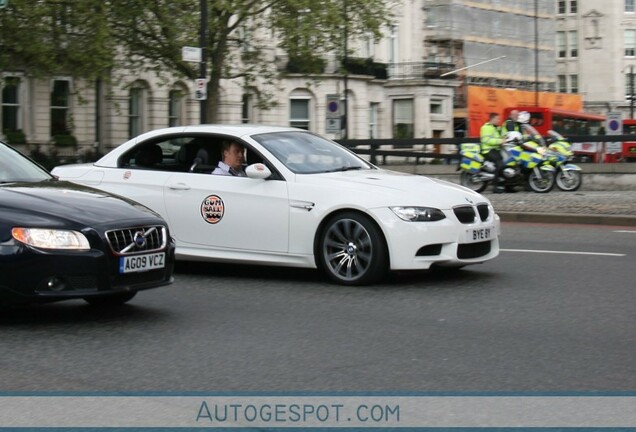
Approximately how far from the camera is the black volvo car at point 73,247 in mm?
7984

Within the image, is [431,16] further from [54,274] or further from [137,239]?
[54,274]

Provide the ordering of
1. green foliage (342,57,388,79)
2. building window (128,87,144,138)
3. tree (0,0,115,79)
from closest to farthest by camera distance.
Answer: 1. tree (0,0,115,79)
2. building window (128,87,144,138)
3. green foliage (342,57,388,79)

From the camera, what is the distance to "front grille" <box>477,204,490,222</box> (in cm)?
1068

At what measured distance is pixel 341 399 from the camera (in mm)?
6051

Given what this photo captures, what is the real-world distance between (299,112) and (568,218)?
42938 millimetres

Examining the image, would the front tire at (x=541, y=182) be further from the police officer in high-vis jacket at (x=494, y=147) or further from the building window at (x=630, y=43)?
the building window at (x=630, y=43)

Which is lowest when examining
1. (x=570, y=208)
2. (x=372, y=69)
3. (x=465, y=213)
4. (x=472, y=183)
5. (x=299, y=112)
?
(x=570, y=208)

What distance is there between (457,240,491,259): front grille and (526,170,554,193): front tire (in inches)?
578

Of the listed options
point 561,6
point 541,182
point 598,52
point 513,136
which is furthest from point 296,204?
point 561,6

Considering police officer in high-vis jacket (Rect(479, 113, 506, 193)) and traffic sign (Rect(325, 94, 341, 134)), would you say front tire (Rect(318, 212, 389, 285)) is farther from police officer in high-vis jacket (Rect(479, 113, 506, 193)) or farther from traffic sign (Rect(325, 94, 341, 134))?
traffic sign (Rect(325, 94, 341, 134))

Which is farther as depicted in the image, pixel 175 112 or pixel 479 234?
pixel 175 112

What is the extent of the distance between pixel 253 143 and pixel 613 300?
3.51 m

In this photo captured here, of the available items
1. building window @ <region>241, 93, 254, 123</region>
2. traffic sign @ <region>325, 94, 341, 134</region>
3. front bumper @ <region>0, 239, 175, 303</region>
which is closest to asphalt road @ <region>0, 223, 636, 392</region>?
front bumper @ <region>0, 239, 175, 303</region>

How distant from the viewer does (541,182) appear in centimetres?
2519
